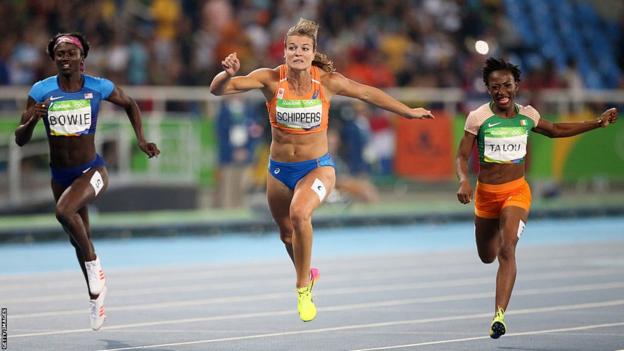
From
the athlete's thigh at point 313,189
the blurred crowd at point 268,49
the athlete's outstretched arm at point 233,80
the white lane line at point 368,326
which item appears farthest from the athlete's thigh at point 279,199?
→ the blurred crowd at point 268,49

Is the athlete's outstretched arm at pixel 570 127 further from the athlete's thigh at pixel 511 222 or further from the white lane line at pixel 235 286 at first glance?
the white lane line at pixel 235 286

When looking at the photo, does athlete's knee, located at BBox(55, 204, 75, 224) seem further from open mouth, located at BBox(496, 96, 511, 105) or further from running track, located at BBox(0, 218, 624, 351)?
open mouth, located at BBox(496, 96, 511, 105)

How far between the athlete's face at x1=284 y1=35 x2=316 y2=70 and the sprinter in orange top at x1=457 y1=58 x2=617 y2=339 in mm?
1379

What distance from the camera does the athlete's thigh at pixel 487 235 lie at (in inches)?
423

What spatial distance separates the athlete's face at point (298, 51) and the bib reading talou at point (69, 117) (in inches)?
70.0

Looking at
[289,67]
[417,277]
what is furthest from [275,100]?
[417,277]

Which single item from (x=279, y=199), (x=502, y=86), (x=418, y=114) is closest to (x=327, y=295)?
(x=279, y=199)

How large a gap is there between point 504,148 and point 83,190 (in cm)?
340

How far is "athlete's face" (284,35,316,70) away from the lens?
1028 cm

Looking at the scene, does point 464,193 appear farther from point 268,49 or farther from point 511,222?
point 268,49

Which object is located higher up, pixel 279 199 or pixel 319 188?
pixel 319 188

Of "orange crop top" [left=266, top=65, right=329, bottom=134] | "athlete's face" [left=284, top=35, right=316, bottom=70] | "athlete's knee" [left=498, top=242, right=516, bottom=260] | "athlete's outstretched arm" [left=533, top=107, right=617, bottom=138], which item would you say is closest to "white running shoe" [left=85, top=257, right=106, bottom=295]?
"orange crop top" [left=266, top=65, right=329, bottom=134]

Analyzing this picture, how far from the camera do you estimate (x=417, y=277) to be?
15.5 m

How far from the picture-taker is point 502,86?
1034 cm
